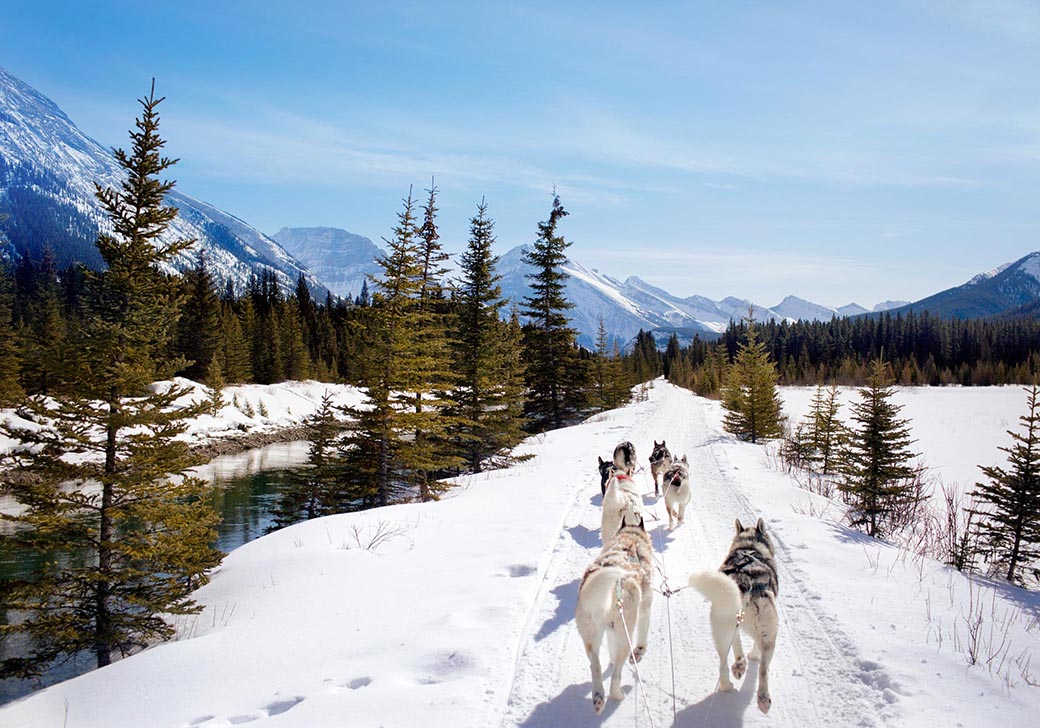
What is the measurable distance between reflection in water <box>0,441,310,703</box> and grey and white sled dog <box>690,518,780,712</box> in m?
11.7

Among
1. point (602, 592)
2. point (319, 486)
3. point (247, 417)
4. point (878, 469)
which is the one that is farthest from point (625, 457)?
point (247, 417)

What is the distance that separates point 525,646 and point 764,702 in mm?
2204

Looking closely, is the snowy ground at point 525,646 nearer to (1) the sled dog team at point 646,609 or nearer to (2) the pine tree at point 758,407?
(1) the sled dog team at point 646,609

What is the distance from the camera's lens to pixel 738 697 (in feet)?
14.4

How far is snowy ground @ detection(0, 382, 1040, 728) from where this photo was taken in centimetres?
420

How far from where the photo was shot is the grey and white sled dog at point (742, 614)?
13.5 ft

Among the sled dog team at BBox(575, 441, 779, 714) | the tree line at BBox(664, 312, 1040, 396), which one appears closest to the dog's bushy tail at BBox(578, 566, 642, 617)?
Result: the sled dog team at BBox(575, 441, 779, 714)

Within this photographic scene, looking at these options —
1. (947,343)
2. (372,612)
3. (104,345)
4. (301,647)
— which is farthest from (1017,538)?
(947,343)

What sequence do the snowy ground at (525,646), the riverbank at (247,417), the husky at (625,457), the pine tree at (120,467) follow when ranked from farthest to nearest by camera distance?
the riverbank at (247,417) < the husky at (625,457) < the pine tree at (120,467) < the snowy ground at (525,646)

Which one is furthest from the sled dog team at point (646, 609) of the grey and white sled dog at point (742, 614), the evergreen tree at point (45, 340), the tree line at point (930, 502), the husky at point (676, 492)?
the evergreen tree at point (45, 340)

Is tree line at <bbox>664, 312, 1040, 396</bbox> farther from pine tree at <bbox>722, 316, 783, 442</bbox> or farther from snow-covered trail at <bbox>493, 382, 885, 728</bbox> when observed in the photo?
snow-covered trail at <bbox>493, 382, 885, 728</bbox>

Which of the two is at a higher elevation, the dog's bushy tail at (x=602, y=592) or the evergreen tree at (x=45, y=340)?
the evergreen tree at (x=45, y=340)

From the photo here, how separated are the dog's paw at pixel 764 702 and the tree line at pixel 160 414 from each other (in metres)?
8.77

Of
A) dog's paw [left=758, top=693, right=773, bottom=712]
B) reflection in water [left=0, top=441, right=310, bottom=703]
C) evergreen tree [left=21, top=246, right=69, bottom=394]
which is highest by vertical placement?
evergreen tree [left=21, top=246, right=69, bottom=394]
